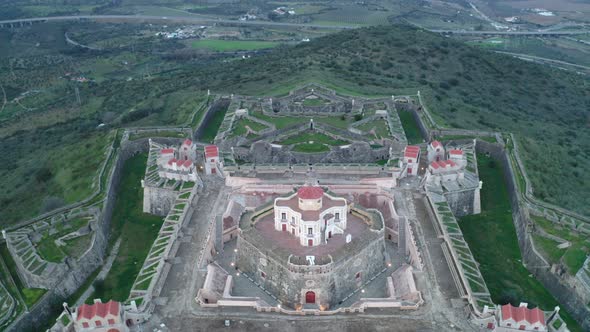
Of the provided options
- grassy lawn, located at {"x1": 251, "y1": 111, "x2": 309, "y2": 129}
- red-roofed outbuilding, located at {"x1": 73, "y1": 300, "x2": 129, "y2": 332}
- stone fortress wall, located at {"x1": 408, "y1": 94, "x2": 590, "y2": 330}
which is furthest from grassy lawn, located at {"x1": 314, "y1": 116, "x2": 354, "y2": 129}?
red-roofed outbuilding, located at {"x1": 73, "y1": 300, "x2": 129, "y2": 332}

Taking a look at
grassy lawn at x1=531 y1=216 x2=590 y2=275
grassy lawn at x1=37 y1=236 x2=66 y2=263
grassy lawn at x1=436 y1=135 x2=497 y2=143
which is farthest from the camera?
grassy lawn at x1=436 y1=135 x2=497 y2=143

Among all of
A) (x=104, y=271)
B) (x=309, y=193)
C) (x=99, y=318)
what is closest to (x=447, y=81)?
(x=309, y=193)

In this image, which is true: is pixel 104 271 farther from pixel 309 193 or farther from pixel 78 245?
pixel 309 193

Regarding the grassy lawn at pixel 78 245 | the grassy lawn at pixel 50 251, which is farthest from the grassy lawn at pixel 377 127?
the grassy lawn at pixel 50 251

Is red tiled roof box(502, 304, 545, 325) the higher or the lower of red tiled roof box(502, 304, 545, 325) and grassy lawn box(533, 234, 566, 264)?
the higher

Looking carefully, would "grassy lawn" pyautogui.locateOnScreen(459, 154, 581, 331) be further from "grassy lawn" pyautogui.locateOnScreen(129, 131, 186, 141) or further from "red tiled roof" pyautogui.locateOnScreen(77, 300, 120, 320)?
"grassy lawn" pyautogui.locateOnScreen(129, 131, 186, 141)

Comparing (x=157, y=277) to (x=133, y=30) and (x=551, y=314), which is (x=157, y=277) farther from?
(x=133, y=30)
